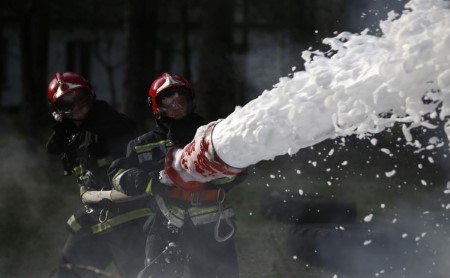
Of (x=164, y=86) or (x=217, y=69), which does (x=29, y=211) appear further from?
(x=164, y=86)

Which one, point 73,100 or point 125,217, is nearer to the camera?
point 125,217

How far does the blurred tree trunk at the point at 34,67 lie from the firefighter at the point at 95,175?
33.7 ft

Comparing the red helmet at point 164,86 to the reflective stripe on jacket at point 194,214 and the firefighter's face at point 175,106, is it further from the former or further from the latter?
the reflective stripe on jacket at point 194,214

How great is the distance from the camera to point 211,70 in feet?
50.4

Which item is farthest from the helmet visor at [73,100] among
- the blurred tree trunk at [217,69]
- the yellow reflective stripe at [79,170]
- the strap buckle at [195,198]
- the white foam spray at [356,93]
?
the blurred tree trunk at [217,69]

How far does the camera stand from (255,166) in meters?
13.1

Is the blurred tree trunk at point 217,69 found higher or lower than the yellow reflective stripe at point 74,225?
lower

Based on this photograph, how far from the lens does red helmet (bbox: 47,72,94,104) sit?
5762 mm

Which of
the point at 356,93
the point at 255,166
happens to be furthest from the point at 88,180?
the point at 255,166

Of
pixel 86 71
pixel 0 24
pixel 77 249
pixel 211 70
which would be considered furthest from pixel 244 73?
pixel 86 71

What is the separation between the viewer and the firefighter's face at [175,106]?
526 cm

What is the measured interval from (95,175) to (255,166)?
7609mm

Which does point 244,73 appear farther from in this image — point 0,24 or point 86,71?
point 86,71

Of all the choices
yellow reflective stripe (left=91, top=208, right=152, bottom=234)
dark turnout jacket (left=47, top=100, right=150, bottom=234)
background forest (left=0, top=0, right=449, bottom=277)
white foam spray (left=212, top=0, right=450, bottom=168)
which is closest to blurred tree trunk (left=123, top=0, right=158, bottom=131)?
background forest (left=0, top=0, right=449, bottom=277)
